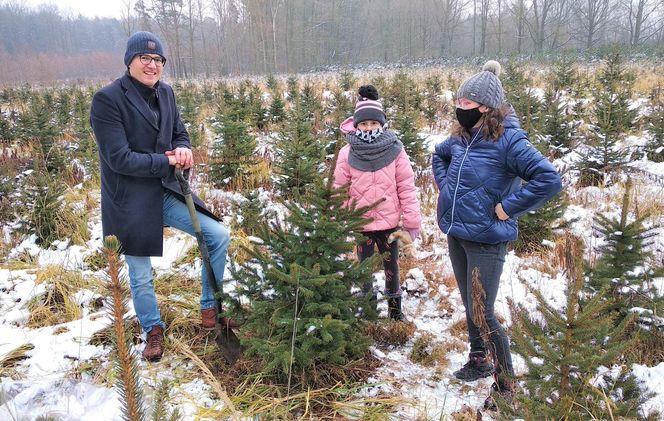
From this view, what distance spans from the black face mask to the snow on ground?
164cm

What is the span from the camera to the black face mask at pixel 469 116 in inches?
102

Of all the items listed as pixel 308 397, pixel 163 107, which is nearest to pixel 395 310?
pixel 308 397

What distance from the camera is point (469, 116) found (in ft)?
8.61

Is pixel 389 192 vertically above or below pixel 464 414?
above

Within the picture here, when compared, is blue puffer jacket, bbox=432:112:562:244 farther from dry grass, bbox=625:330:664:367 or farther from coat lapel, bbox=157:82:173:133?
coat lapel, bbox=157:82:173:133

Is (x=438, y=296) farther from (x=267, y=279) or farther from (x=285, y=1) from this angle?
(x=285, y=1)

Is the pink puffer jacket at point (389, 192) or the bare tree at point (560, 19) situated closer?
the pink puffer jacket at point (389, 192)

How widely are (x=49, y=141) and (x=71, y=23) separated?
7581cm

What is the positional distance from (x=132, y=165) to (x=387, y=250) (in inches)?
78.2

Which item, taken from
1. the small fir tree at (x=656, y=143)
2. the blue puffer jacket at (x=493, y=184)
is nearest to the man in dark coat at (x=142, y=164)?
the blue puffer jacket at (x=493, y=184)

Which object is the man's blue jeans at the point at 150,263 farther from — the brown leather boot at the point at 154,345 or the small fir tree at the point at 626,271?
the small fir tree at the point at 626,271

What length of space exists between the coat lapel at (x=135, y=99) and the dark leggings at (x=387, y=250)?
1.77m

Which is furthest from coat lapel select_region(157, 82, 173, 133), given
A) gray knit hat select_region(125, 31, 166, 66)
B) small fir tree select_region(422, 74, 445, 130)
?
small fir tree select_region(422, 74, 445, 130)

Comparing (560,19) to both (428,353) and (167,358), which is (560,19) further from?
(167,358)
